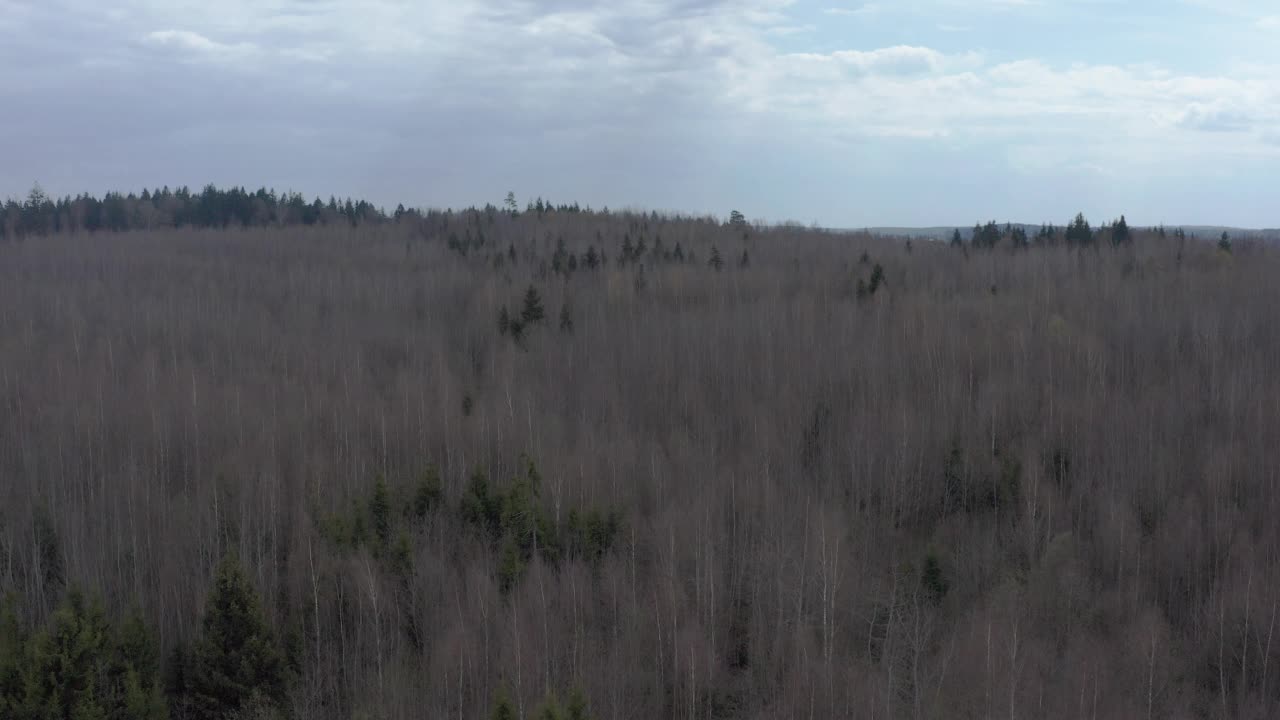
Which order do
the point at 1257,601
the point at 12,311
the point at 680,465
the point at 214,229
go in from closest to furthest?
the point at 1257,601 → the point at 680,465 → the point at 12,311 → the point at 214,229

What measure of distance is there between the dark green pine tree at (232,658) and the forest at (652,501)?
0.05 meters

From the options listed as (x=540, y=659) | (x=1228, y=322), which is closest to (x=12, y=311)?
(x=540, y=659)

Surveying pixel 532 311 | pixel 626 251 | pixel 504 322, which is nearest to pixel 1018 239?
pixel 626 251

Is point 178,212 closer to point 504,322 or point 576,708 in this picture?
point 504,322

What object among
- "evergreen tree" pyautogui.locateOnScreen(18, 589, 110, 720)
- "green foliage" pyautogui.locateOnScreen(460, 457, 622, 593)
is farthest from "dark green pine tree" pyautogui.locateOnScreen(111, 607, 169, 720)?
"green foliage" pyautogui.locateOnScreen(460, 457, 622, 593)

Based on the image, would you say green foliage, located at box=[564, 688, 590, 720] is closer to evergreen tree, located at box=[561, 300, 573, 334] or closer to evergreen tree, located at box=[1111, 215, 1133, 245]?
evergreen tree, located at box=[561, 300, 573, 334]

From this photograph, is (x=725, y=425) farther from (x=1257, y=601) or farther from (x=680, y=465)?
(x=1257, y=601)

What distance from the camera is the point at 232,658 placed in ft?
35.4

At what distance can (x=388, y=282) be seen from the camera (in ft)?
107

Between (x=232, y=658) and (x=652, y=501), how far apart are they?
735 centimetres

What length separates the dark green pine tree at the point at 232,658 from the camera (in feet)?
35.4

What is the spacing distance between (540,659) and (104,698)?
15.6ft

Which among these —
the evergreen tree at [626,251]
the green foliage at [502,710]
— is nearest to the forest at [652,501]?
the green foliage at [502,710]

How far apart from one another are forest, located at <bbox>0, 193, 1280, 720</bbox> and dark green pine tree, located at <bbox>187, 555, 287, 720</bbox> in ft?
0.15
